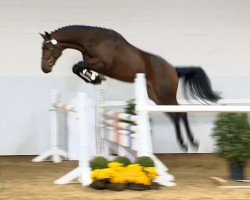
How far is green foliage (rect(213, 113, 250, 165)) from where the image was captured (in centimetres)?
356

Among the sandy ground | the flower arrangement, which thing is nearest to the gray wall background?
the sandy ground

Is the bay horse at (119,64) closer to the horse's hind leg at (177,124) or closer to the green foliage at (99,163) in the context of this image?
the horse's hind leg at (177,124)

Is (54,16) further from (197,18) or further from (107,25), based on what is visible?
(197,18)

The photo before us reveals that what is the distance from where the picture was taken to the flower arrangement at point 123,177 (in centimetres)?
338

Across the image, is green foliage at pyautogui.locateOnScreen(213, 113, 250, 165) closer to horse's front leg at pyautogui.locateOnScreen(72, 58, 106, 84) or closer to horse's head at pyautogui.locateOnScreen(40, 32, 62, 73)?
horse's front leg at pyautogui.locateOnScreen(72, 58, 106, 84)

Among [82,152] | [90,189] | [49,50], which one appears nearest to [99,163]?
[90,189]

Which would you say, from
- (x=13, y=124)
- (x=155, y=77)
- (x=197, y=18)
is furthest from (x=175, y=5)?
(x=13, y=124)

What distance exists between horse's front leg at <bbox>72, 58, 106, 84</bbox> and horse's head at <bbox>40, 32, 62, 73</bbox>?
0.22m

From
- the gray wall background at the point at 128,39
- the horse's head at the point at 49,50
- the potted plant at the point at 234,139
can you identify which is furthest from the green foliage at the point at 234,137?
the gray wall background at the point at 128,39

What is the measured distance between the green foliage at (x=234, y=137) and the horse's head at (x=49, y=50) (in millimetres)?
1988

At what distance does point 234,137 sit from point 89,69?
76.3 inches

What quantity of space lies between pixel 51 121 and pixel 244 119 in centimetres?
270

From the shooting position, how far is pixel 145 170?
3381mm

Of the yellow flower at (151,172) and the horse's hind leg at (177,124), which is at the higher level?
the horse's hind leg at (177,124)
